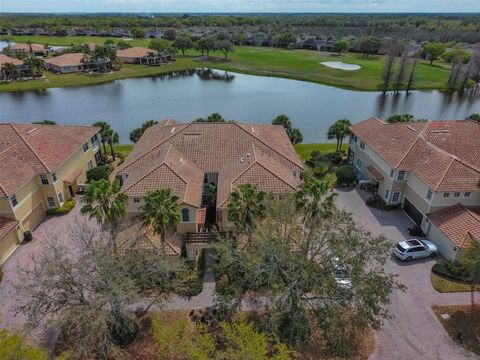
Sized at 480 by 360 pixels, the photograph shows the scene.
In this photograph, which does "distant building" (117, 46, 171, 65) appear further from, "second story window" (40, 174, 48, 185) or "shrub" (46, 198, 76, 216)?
"second story window" (40, 174, 48, 185)

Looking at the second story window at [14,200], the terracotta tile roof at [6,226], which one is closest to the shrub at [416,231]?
the terracotta tile roof at [6,226]

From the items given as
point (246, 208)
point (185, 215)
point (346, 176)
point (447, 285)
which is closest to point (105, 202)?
point (185, 215)

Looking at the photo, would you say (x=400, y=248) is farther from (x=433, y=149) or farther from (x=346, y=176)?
(x=346, y=176)

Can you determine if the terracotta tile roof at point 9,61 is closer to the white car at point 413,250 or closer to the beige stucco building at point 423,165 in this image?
the beige stucco building at point 423,165

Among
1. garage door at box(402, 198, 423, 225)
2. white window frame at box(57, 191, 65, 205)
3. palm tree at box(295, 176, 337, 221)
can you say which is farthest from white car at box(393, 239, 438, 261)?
white window frame at box(57, 191, 65, 205)

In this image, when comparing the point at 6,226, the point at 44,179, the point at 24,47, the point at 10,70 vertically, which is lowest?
the point at 6,226
